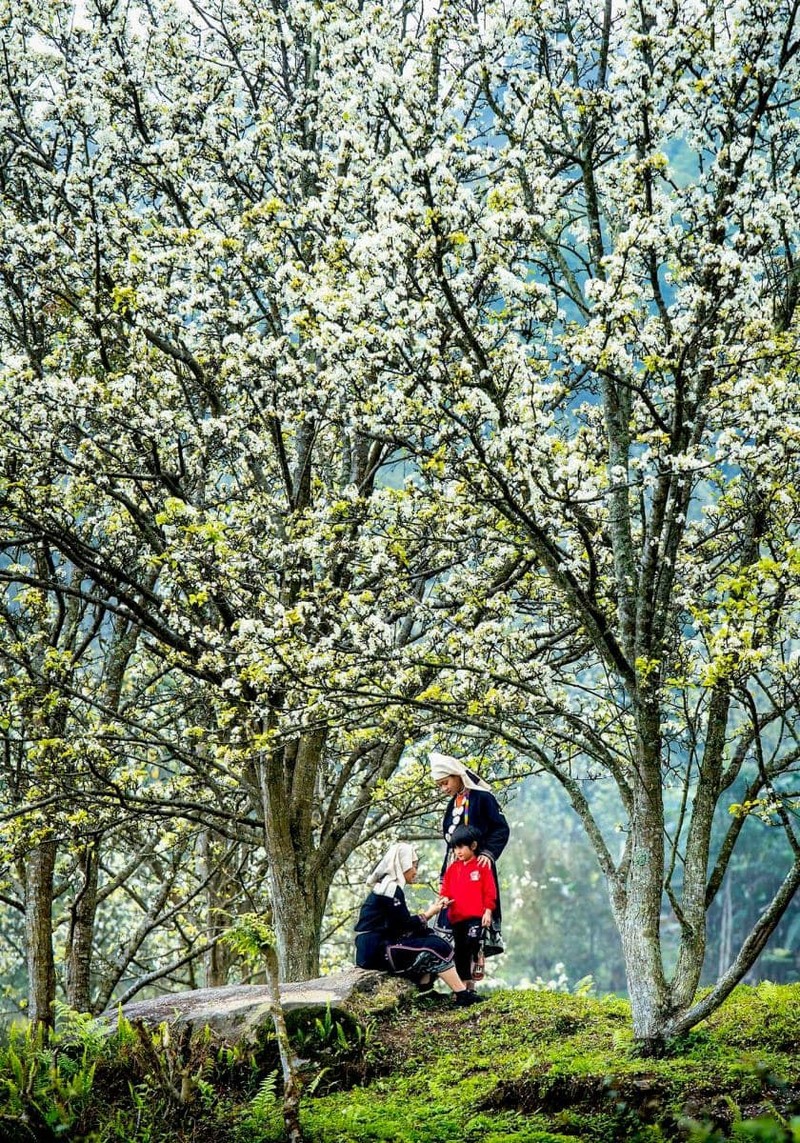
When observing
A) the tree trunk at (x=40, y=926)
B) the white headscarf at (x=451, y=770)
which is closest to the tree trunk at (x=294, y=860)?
the white headscarf at (x=451, y=770)

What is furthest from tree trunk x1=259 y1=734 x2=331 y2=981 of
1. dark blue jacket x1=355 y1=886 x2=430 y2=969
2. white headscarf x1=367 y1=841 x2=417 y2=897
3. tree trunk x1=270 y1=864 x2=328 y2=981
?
white headscarf x1=367 y1=841 x2=417 y2=897

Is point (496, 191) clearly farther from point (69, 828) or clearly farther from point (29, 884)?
point (29, 884)

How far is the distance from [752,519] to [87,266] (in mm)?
7468

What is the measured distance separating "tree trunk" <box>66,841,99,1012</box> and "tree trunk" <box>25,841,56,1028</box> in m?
0.35

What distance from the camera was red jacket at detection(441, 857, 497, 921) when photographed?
9758 mm

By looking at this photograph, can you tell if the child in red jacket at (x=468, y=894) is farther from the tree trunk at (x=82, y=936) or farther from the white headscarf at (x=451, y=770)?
the tree trunk at (x=82, y=936)

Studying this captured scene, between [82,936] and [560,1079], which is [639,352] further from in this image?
[82,936]

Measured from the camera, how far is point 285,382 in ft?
34.3

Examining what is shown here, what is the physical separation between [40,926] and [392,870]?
521cm

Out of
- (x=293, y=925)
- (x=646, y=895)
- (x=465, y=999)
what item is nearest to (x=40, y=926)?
(x=293, y=925)

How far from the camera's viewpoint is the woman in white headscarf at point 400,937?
388 inches

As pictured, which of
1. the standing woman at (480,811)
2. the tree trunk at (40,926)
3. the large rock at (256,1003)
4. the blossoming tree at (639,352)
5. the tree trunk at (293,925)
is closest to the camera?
the blossoming tree at (639,352)

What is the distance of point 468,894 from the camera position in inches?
386

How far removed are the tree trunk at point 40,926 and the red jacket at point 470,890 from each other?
208 inches
